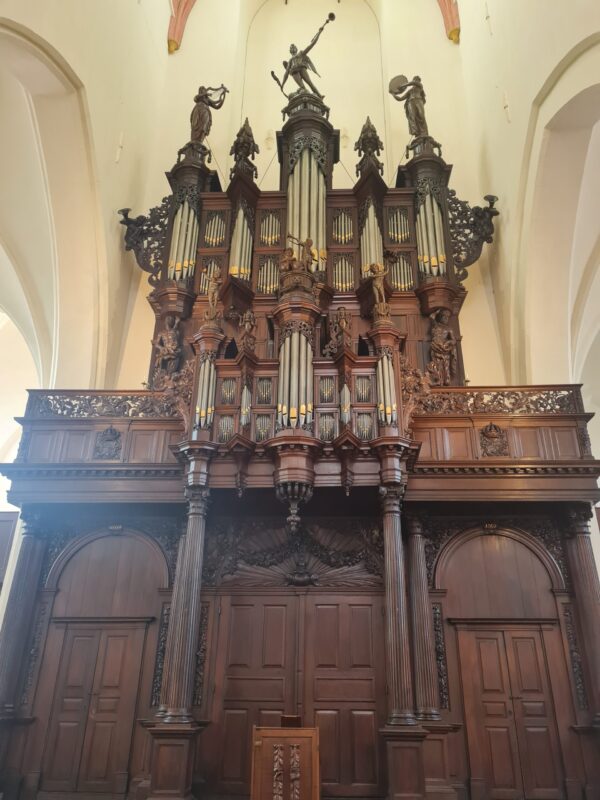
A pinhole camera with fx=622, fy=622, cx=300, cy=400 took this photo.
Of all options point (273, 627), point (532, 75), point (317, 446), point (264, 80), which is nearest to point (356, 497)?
point (317, 446)

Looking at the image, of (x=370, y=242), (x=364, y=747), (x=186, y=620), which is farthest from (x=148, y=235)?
(x=364, y=747)

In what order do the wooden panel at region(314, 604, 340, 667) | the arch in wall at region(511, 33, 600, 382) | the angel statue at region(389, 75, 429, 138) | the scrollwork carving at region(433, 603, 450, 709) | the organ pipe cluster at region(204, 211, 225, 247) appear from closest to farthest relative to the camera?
the scrollwork carving at region(433, 603, 450, 709) → the wooden panel at region(314, 604, 340, 667) → the arch in wall at region(511, 33, 600, 382) → the organ pipe cluster at region(204, 211, 225, 247) → the angel statue at region(389, 75, 429, 138)

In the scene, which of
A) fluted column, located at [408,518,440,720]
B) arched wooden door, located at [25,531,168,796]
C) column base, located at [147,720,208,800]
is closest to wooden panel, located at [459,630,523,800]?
fluted column, located at [408,518,440,720]

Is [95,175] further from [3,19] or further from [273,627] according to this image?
[273,627]

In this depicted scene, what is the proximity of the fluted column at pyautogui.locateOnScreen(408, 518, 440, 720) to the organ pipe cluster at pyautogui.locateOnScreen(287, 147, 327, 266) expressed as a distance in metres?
5.07

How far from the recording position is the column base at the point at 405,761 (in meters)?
6.25

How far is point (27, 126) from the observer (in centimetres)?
986

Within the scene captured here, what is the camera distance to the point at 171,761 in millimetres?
6371

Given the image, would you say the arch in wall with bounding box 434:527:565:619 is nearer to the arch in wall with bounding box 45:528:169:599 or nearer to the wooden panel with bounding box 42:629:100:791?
the arch in wall with bounding box 45:528:169:599

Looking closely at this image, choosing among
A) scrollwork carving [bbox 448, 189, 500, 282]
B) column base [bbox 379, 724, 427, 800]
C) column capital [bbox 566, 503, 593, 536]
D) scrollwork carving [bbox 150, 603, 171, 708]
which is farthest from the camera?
scrollwork carving [bbox 448, 189, 500, 282]

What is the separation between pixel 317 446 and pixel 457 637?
3.18 metres

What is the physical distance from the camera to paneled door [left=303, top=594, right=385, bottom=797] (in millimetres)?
7570

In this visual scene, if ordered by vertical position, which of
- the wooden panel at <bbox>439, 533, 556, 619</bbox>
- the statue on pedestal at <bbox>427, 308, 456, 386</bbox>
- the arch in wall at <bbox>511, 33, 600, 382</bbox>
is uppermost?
the arch in wall at <bbox>511, 33, 600, 382</bbox>

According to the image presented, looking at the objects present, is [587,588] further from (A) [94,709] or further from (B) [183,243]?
(B) [183,243]
